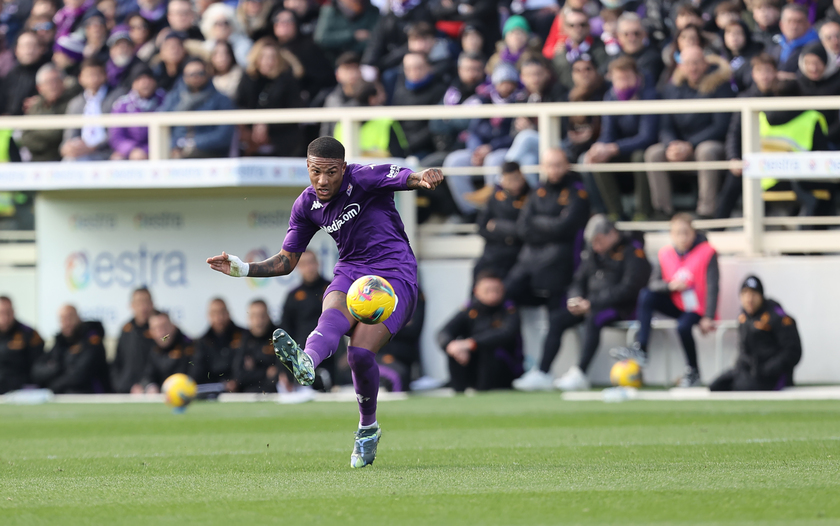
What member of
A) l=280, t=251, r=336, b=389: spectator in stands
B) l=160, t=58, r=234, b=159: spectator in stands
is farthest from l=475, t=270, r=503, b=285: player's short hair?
l=160, t=58, r=234, b=159: spectator in stands

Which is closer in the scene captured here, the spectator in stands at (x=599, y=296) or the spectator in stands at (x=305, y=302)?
the spectator in stands at (x=599, y=296)

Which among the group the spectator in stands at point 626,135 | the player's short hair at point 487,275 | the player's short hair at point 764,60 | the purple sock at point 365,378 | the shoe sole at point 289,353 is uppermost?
the player's short hair at point 764,60

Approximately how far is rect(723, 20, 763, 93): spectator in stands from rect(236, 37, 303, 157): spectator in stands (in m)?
5.23

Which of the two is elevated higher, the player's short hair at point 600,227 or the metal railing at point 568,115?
the metal railing at point 568,115

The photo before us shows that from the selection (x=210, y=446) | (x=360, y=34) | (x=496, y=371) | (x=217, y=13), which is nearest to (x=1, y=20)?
(x=217, y=13)

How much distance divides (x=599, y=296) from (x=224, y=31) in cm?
614

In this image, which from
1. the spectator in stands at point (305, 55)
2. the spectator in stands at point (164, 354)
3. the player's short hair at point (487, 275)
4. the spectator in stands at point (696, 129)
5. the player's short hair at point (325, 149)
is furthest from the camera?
the spectator in stands at point (305, 55)

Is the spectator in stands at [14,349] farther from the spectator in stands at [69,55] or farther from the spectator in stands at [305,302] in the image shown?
the spectator in stands at [69,55]

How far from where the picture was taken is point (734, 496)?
6.16m

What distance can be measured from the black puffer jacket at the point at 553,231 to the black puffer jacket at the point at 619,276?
12.2 inches

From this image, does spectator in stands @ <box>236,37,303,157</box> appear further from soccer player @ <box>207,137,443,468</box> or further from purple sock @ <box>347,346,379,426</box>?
purple sock @ <box>347,346,379,426</box>

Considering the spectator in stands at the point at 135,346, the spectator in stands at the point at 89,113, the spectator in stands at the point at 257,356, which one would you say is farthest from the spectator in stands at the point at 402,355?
the spectator in stands at the point at 89,113

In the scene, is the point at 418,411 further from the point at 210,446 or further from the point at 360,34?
the point at 360,34

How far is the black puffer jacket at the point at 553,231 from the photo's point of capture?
14867 millimetres
